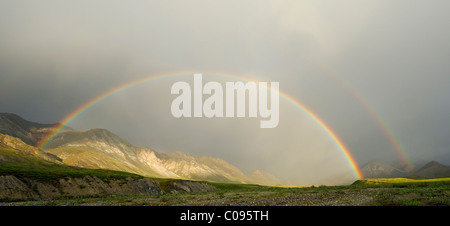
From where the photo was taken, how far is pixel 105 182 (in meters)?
119
